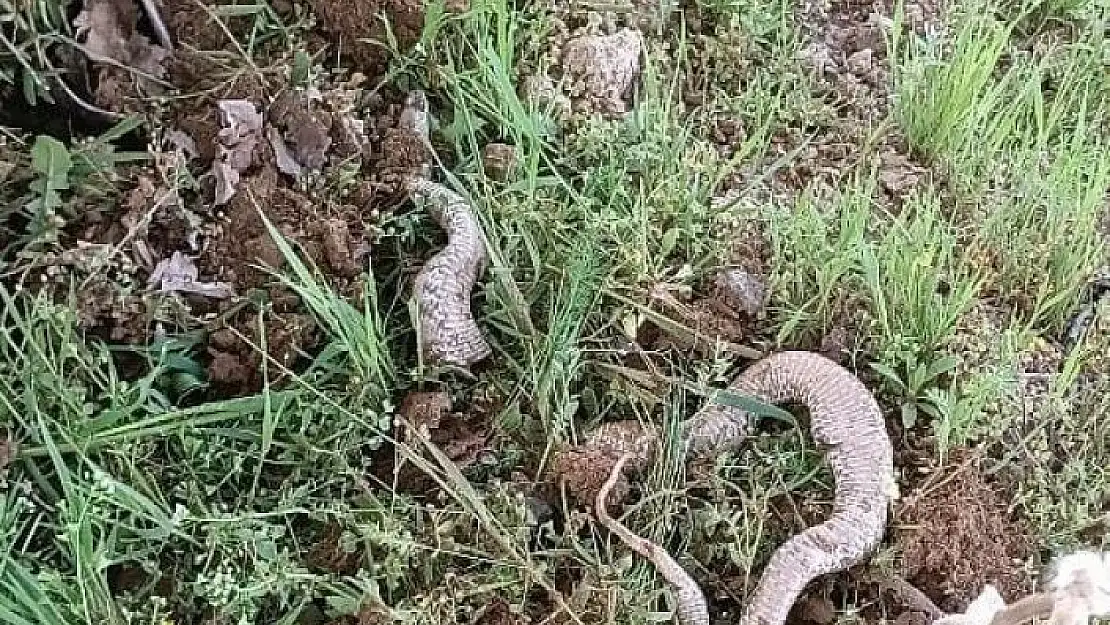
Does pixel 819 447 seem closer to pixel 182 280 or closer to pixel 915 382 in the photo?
pixel 915 382

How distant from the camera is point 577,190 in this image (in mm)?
2605

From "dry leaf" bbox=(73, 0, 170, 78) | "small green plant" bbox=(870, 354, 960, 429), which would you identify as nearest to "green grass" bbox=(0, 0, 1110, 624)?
"small green plant" bbox=(870, 354, 960, 429)

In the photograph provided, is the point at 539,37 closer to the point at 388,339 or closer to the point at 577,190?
the point at 577,190

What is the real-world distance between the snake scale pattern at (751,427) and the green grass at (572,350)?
0.05 metres

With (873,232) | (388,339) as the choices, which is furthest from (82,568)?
(873,232)

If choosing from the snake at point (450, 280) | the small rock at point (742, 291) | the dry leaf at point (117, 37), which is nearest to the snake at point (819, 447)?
the small rock at point (742, 291)

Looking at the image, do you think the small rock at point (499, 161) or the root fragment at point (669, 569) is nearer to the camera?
the root fragment at point (669, 569)

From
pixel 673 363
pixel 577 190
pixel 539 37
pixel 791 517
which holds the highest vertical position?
pixel 539 37

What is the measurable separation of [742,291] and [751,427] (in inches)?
11.5

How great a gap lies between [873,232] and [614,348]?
0.67 metres

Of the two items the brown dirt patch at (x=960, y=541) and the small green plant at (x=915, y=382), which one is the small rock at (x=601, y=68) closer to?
the small green plant at (x=915, y=382)

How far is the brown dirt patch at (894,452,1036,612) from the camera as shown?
2.23m

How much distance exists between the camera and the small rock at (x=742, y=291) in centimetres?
249

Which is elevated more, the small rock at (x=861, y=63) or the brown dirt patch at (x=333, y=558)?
the small rock at (x=861, y=63)
